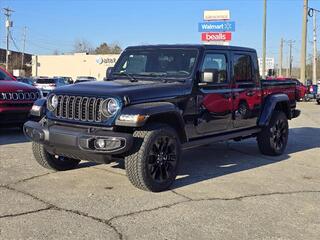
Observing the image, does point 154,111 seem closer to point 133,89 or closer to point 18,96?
point 133,89

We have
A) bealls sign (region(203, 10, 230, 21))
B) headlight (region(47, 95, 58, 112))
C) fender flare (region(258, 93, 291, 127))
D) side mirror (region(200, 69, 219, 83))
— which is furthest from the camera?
bealls sign (region(203, 10, 230, 21))

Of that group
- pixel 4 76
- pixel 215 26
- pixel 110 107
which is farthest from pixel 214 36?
pixel 110 107

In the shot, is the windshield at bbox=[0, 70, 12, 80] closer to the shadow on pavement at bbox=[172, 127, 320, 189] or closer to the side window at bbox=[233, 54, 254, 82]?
the shadow on pavement at bbox=[172, 127, 320, 189]

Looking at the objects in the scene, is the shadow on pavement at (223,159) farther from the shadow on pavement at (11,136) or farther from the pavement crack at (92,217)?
the shadow on pavement at (11,136)

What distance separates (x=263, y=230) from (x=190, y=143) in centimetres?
242

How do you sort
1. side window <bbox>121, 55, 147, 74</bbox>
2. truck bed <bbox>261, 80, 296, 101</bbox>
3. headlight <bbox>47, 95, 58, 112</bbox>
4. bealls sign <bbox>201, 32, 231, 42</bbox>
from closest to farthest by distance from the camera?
headlight <bbox>47, 95, 58, 112</bbox> < side window <bbox>121, 55, 147, 74</bbox> < truck bed <bbox>261, 80, 296, 101</bbox> < bealls sign <bbox>201, 32, 231, 42</bbox>

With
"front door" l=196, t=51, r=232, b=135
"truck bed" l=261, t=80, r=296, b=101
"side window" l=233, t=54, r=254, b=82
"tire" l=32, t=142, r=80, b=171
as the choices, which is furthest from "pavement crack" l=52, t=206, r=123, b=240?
"truck bed" l=261, t=80, r=296, b=101

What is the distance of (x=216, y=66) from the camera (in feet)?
26.2

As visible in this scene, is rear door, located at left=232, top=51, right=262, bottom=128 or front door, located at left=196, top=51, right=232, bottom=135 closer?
front door, located at left=196, top=51, right=232, bottom=135

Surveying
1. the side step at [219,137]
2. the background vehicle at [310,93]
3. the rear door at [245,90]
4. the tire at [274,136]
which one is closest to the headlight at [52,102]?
the side step at [219,137]

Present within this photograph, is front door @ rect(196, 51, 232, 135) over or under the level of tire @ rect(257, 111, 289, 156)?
over

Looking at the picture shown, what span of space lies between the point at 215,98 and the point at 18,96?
491 centimetres

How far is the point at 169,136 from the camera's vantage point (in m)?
6.58

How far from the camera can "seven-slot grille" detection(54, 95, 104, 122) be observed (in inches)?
250
